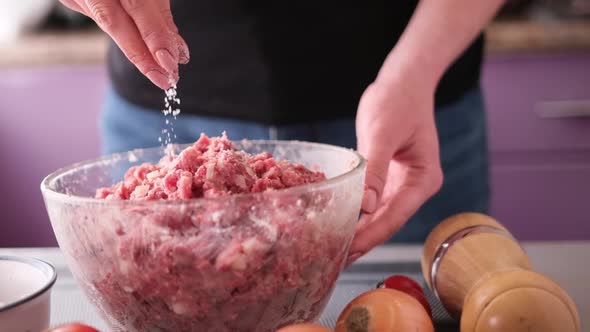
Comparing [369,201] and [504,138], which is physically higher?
[369,201]

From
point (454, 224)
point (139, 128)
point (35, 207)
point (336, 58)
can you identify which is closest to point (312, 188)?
point (454, 224)

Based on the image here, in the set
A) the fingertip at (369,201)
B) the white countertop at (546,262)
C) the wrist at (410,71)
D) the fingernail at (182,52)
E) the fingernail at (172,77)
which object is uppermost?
the fingernail at (182,52)

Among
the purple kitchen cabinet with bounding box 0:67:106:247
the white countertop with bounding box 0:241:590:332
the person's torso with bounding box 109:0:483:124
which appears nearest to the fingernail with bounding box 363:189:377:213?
the white countertop with bounding box 0:241:590:332

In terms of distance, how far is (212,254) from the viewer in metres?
0.67

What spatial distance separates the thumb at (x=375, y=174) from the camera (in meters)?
0.85

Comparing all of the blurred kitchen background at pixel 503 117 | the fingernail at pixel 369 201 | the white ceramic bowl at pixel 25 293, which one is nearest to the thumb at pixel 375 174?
the fingernail at pixel 369 201

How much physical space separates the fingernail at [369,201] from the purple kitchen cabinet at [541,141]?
1.39 meters

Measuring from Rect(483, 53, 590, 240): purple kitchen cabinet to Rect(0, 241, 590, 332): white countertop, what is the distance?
3.67ft

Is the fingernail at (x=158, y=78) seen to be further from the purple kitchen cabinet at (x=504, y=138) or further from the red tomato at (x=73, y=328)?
the purple kitchen cabinet at (x=504, y=138)

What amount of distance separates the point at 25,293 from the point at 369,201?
39cm

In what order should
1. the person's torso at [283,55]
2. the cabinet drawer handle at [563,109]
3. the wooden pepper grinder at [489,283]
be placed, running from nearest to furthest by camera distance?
the wooden pepper grinder at [489,283] → the person's torso at [283,55] → the cabinet drawer handle at [563,109]

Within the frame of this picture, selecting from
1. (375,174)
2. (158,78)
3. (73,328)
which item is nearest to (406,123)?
(375,174)

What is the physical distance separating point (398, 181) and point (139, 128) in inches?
23.0

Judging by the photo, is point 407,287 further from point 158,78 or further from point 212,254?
point 158,78
